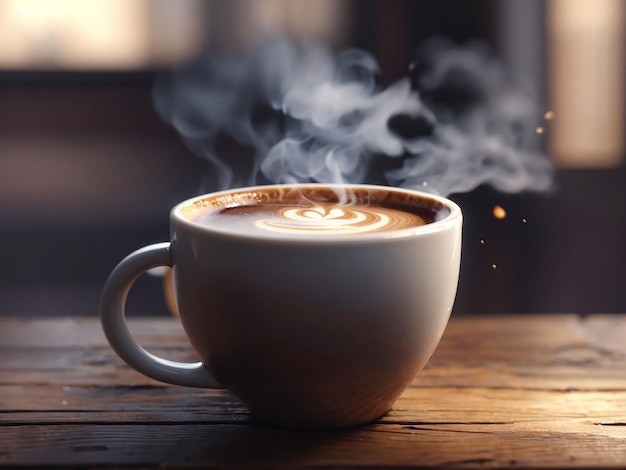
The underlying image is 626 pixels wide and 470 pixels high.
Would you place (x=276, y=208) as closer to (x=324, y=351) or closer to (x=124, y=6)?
(x=324, y=351)

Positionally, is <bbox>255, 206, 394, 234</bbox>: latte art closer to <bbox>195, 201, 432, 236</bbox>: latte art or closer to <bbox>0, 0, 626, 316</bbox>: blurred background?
<bbox>195, 201, 432, 236</bbox>: latte art

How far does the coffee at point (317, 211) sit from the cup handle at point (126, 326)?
70mm

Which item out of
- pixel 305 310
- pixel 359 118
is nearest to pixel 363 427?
pixel 305 310

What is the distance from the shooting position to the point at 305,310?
61 cm

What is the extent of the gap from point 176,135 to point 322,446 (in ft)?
7.40

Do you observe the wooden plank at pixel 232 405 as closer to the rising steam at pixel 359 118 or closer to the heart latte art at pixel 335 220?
the heart latte art at pixel 335 220

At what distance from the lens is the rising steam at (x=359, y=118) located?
1035 millimetres

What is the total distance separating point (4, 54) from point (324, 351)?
267 cm

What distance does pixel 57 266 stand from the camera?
2896 millimetres

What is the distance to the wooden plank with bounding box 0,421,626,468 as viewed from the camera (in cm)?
63

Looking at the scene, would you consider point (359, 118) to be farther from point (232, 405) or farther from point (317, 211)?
point (232, 405)

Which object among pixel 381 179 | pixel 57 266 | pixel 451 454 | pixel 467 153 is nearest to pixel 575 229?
pixel 381 179

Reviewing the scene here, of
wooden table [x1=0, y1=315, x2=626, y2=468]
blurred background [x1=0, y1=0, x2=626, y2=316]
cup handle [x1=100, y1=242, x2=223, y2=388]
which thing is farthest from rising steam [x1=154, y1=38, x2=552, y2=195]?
cup handle [x1=100, y1=242, x2=223, y2=388]

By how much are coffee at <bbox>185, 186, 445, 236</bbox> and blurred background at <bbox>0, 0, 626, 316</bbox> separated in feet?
5.58
